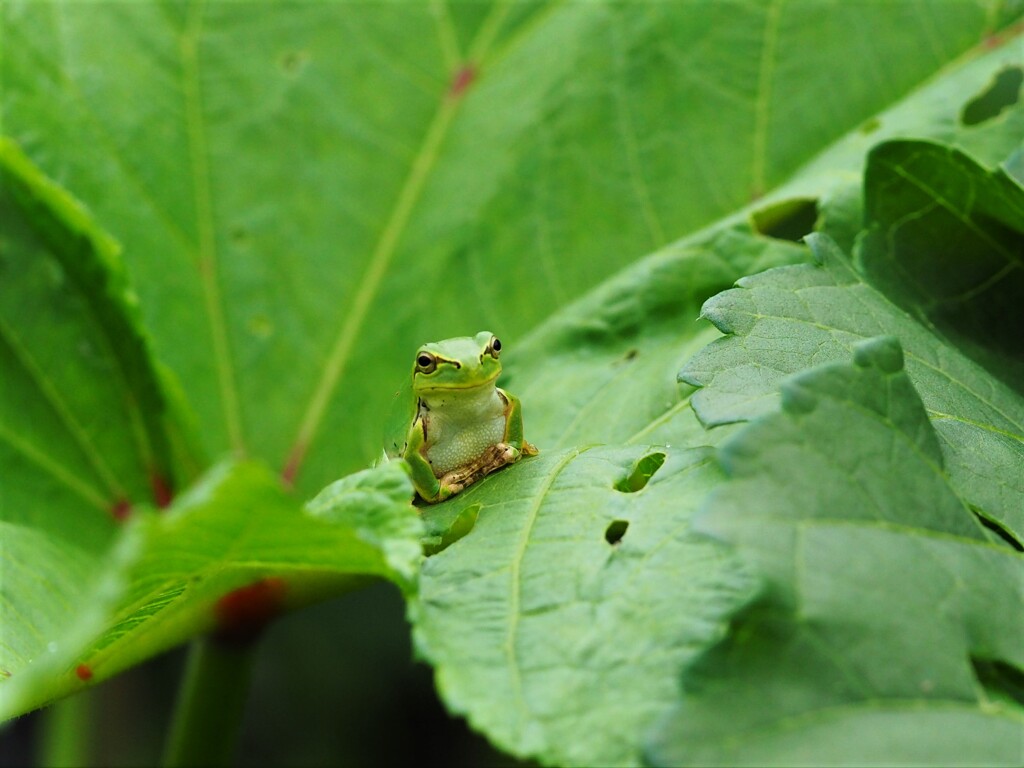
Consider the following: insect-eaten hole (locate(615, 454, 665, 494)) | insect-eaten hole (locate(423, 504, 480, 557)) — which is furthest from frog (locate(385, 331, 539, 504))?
insect-eaten hole (locate(615, 454, 665, 494))

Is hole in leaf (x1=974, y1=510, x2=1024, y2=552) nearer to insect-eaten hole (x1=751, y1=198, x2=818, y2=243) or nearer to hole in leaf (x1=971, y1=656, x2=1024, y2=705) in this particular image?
hole in leaf (x1=971, y1=656, x2=1024, y2=705)

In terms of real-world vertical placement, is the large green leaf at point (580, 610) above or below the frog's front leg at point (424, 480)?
above

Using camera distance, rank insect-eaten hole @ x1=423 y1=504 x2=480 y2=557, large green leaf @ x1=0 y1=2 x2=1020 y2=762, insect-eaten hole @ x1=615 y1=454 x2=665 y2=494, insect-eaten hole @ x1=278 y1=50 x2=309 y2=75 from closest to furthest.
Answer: insect-eaten hole @ x1=615 y1=454 x2=665 y2=494
insect-eaten hole @ x1=423 y1=504 x2=480 y2=557
large green leaf @ x1=0 y1=2 x2=1020 y2=762
insect-eaten hole @ x1=278 y1=50 x2=309 y2=75

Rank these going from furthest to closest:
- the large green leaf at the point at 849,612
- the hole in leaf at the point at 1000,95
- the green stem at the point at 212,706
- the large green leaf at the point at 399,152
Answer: the large green leaf at the point at 399,152
the hole in leaf at the point at 1000,95
the green stem at the point at 212,706
the large green leaf at the point at 849,612

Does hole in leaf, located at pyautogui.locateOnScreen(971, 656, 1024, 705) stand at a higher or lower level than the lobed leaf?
lower

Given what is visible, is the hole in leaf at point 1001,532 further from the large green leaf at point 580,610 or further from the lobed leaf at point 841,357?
the large green leaf at point 580,610

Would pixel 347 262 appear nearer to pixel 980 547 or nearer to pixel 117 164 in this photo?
pixel 117 164

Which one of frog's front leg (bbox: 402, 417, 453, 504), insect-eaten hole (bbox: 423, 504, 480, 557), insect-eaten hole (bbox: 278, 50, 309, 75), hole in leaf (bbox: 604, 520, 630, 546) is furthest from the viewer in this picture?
insect-eaten hole (bbox: 278, 50, 309, 75)

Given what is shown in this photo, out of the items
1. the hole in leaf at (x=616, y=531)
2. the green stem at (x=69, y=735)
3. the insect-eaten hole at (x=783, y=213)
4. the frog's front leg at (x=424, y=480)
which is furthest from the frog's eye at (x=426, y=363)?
the green stem at (x=69, y=735)
